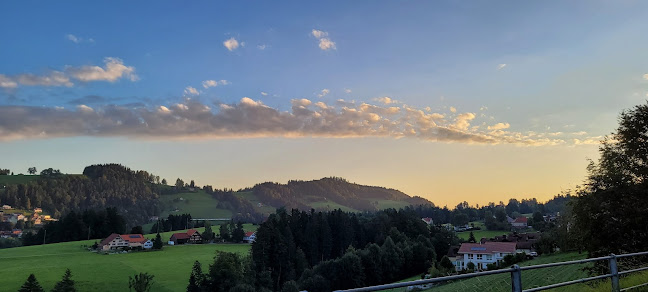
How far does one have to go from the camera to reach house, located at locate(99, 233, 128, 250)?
11425 centimetres

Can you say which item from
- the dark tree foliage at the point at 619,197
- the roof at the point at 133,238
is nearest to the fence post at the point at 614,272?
the dark tree foliage at the point at 619,197

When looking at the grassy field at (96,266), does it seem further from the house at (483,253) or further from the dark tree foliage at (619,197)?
the dark tree foliage at (619,197)

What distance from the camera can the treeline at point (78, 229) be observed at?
13675 cm

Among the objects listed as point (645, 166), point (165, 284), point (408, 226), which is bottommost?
point (165, 284)

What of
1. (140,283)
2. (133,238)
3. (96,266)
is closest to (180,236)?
(133,238)

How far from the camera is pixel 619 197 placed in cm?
2848

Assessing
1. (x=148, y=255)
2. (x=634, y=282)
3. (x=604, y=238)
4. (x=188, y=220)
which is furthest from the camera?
(x=188, y=220)

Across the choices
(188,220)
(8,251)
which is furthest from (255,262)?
(188,220)

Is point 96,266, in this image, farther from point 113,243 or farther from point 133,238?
point 133,238

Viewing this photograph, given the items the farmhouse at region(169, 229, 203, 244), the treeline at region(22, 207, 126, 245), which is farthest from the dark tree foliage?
the treeline at region(22, 207, 126, 245)

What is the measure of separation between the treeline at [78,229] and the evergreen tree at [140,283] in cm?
7556

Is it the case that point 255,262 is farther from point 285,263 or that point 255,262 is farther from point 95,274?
point 95,274

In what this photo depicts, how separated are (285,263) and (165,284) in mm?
28921

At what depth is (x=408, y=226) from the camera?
409ft
